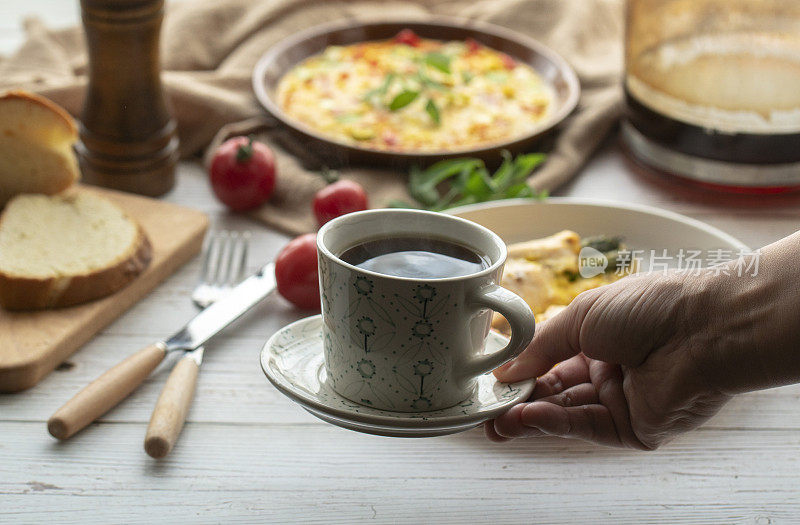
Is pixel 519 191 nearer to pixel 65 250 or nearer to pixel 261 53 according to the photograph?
pixel 65 250

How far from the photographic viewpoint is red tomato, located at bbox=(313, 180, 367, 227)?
64.7 inches

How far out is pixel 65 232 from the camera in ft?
4.79

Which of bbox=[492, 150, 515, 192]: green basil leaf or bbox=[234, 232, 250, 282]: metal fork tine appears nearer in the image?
bbox=[234, 232, 250, 282]: metal fork tine

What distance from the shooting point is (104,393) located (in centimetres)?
112

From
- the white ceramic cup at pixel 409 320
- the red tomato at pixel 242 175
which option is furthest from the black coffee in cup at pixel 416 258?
the red tomato at pixel 242 175

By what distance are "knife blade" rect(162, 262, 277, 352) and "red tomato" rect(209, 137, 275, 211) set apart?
291 millimetres

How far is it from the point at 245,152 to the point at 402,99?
45cm

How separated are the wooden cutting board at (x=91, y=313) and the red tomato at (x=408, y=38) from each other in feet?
3.28

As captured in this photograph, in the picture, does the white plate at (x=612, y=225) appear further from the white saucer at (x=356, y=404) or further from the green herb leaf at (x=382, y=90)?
the green herb leaf at (x=382, y=90)

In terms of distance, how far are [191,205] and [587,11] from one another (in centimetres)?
136

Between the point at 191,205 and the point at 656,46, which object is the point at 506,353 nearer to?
the point at 191,205

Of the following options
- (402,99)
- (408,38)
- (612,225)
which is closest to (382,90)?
(402,99)

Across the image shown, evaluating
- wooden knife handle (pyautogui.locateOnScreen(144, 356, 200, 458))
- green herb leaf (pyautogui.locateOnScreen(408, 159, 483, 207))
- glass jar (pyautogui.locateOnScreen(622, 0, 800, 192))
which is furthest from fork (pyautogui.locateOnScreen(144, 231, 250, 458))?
glass jar (pyautogui.locateOnScreen(622, 0, 800, 192))

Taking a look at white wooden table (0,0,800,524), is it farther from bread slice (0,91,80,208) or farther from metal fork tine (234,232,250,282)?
bread slice (0,91,80,208)
